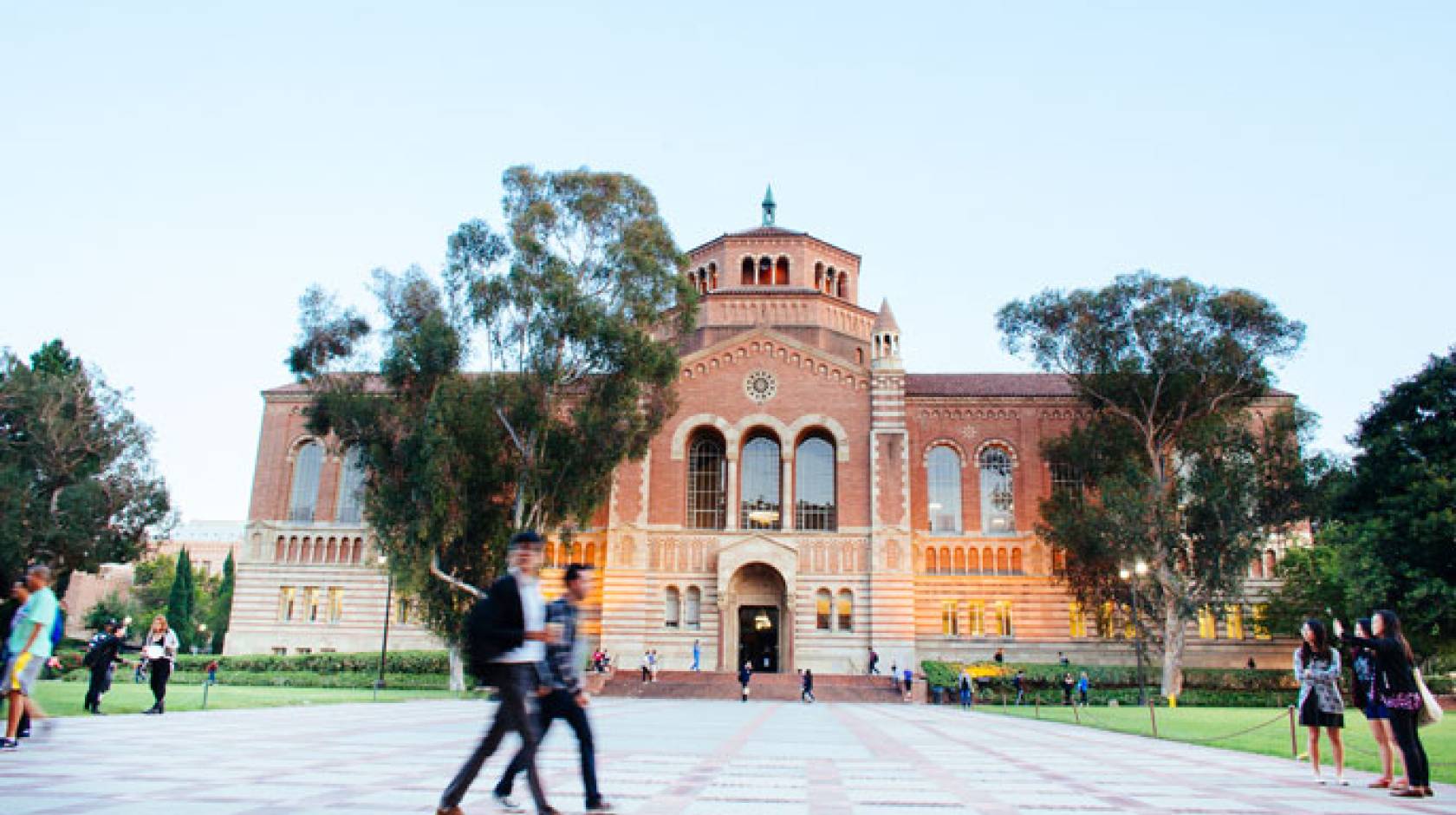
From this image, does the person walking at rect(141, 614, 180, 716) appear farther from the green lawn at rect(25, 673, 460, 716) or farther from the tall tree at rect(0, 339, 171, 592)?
the tall tree at rect(0, 339, 171, 592)

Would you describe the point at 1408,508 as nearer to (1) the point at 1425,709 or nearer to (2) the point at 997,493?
(2) the point at 997,493

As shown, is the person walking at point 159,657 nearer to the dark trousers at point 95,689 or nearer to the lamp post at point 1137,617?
the dark trousers at point 95,689

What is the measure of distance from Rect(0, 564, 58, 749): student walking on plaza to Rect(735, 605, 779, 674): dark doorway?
113 ft

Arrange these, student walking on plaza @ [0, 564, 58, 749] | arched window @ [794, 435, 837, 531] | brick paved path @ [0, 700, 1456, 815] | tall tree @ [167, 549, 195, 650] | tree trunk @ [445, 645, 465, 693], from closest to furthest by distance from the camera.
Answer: brick paved path @ [0, 700, 1456, 815]
student walking on plaza @ [0, 564, 58, 749]
tree trunk @ [445, 645, 465, 693]
arched window @ [794, 435, 837, 531]
tall tree @ [167, 549, 195, 650]

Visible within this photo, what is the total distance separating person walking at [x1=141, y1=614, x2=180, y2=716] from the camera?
1656 centimetres

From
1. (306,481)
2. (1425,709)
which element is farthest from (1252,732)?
(306,481)

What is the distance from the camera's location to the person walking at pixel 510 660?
6.77 meters

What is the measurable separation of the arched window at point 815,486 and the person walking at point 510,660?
3718 cm

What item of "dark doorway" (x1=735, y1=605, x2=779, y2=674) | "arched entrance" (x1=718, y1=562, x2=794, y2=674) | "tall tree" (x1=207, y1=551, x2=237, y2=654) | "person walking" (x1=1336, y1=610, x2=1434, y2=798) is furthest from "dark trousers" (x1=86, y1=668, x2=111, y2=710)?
"tall tree" (x1=207, y1=551, x2=237, y2=654)

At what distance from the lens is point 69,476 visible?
1603 inches

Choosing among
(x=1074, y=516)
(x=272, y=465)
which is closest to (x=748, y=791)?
(x=1074, y=516)

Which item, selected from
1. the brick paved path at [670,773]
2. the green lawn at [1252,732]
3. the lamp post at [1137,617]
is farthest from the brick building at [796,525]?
the brick paved path at [670,773]

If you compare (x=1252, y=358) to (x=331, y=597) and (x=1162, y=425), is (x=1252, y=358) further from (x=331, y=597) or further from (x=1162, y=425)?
(x=331, y=597)

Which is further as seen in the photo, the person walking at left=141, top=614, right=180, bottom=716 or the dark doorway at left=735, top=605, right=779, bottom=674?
the dark doorway at left=735, top=605, right=779, bottom=674
